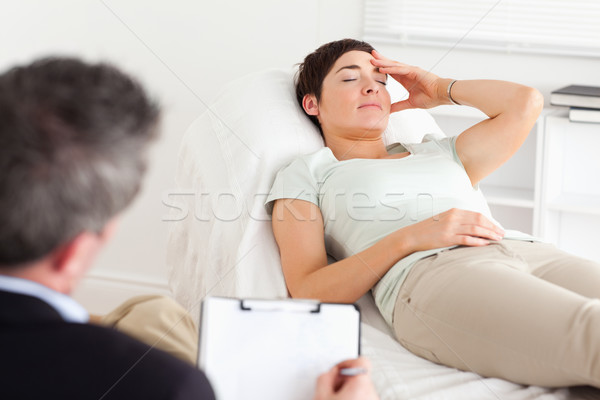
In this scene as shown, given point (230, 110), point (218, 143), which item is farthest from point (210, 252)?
point (230, 110)

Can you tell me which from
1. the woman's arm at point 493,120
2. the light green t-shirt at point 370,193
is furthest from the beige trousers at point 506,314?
the woman's arm at point 493,120

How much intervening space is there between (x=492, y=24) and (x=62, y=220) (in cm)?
205

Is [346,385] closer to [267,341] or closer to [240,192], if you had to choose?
[267,341]

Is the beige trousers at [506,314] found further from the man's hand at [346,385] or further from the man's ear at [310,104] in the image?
the man's ear at [310,104]

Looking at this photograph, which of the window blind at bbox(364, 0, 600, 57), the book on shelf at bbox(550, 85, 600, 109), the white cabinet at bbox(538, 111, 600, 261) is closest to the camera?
the book on shelf at bbox(550, 85, 600, 109)

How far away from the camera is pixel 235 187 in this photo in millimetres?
1583

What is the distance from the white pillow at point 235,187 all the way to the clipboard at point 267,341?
607 mm

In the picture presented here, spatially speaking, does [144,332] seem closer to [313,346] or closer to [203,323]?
[203,323]

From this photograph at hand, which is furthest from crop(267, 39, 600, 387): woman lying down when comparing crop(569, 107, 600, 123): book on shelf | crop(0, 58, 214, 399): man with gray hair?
crop(0, 58, 214, 399): man with gray hair

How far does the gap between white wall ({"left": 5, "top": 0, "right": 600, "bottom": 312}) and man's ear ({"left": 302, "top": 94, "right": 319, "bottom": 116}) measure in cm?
69

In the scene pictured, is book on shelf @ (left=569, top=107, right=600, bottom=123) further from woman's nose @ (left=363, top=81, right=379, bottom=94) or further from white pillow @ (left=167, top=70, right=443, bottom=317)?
woman's nose @ (left=363, top=81, right=379, bottom=94)

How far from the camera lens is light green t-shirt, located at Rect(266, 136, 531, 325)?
4.75 ft

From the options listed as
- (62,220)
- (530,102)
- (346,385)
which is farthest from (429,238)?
(62,220)

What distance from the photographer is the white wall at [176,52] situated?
2.30 m
